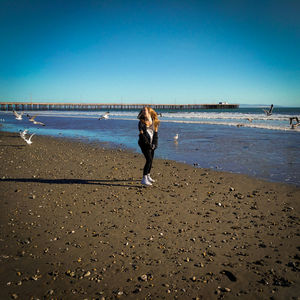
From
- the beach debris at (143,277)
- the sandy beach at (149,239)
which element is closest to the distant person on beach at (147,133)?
the sandy beach at (149,239)

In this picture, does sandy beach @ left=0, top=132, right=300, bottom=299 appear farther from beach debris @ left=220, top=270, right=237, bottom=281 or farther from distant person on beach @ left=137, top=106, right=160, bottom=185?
distant person on beach @ left=137, top=106, right=160, bottom=185

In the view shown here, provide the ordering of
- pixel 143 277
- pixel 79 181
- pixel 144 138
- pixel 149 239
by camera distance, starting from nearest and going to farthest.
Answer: pixel 143 277 < pixel 149 239 < pixel 144 138 < pixel 79 181

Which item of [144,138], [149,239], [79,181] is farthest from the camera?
[79,181]

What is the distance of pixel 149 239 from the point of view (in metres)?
3.83

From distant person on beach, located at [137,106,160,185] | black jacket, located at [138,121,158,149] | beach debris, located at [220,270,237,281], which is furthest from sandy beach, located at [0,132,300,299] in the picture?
black jacket, located at [138,121,158,149]

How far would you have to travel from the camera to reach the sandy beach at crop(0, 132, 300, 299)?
2836 millimetres

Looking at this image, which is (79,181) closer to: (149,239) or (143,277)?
(149,239)

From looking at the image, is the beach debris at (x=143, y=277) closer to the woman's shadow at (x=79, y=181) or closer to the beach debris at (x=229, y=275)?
the beach debris at (x=229, y=275)

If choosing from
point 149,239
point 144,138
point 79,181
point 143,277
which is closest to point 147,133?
point 144,138

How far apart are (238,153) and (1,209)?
9.58 meters

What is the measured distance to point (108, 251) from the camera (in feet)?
11.5

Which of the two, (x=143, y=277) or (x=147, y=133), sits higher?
(x=147, y=133)

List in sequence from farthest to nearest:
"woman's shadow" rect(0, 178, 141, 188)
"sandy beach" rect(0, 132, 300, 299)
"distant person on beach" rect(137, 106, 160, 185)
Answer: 1. "woman's shadow" rect(0, 178, 141, 188)
2. "distant person on beach" rect(137, 106, 160, 185)
3. "sandy beach" rect(0, 132, 300, 299)

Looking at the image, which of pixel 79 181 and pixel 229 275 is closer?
pixel 229 275
